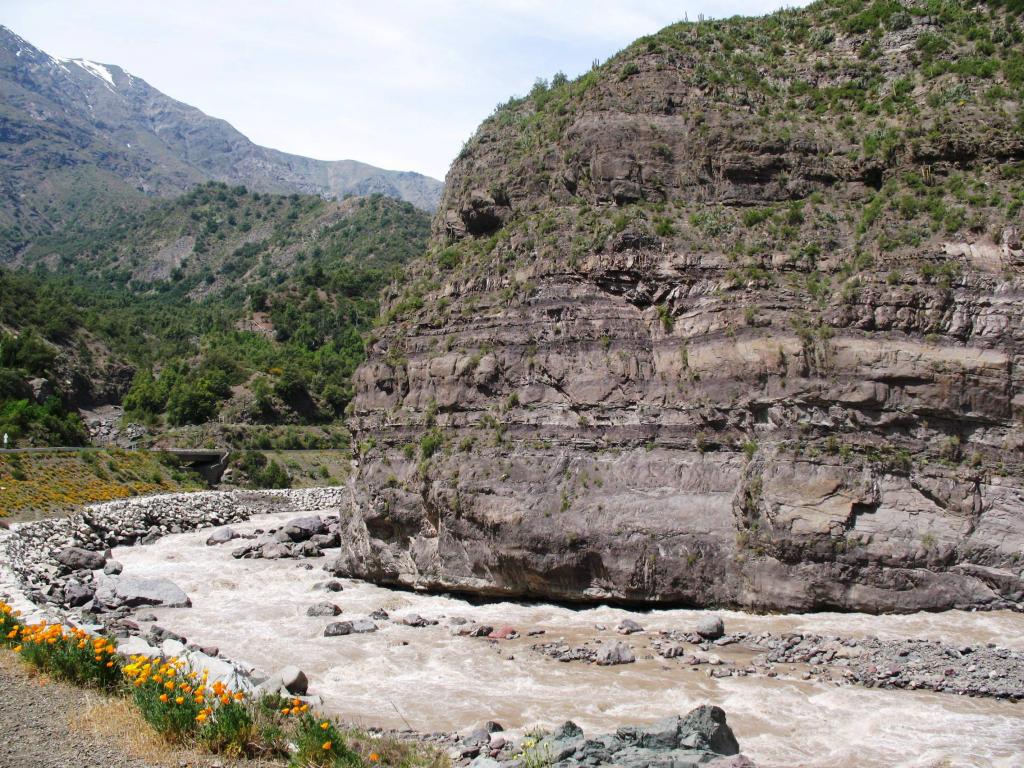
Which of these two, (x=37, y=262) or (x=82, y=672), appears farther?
(x=37, y=262)

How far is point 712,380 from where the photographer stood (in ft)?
84.1

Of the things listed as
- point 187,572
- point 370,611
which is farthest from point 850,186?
point 187,572

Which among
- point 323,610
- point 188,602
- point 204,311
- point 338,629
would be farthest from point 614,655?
point 204,311

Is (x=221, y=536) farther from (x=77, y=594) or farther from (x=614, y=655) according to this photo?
(x=614, y=655)

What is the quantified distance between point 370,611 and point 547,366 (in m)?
10.4

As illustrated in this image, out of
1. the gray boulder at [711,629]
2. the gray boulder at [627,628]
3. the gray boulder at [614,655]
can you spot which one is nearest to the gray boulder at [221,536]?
the gray boulder at [627,628]

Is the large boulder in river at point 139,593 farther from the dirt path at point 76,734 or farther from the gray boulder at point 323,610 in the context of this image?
the dirt path at point 76,734

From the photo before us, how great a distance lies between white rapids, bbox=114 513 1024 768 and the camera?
47.7ft

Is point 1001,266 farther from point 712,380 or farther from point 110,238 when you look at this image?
point 110,238

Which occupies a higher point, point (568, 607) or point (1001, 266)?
point (1001, 266)

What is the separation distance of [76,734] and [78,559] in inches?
1021

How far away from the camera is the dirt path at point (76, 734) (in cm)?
987

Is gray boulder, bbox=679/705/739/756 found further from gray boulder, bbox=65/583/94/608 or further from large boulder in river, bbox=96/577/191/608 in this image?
gray boulder, bbox=65/583/94/608

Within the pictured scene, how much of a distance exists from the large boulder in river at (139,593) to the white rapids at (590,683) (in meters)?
0.69
